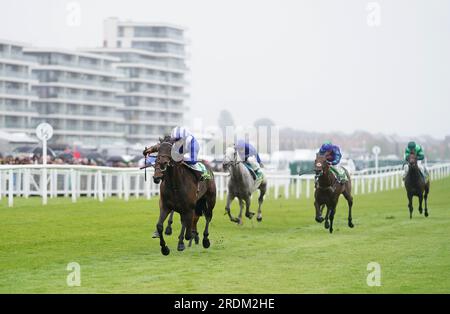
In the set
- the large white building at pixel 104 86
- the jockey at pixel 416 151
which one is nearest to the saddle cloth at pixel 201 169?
the jockey at pixel 416 151

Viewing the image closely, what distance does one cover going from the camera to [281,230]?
19.1 meters

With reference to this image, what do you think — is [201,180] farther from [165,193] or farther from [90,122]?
[90,122]

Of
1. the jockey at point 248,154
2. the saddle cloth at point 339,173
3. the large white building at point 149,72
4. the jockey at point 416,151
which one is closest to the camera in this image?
the saddle cloth at point 339,173

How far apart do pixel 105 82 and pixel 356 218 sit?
109m

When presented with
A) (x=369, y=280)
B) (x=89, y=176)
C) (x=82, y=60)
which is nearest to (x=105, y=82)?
→ (x=82, y=60)

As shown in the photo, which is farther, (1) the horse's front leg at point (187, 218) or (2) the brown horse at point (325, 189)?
(2) the brown horse at point (325, 189)

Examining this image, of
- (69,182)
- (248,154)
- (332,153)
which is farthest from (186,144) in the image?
(69,182)

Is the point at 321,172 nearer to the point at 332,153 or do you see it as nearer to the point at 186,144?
the point at 332,153

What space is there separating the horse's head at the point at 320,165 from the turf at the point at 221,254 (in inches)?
44.9

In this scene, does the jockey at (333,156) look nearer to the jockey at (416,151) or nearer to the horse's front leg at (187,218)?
the jockey at (416,151)

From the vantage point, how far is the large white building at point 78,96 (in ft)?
383

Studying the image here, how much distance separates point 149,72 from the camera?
14562 cm
